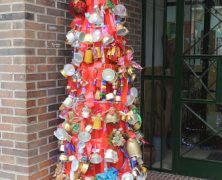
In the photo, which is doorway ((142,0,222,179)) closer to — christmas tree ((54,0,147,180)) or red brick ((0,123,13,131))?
christmas tree ((54,0,147,180))

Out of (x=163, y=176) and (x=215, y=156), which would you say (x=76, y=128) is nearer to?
(x=163, y=176)

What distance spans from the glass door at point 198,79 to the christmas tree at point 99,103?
1494 mm

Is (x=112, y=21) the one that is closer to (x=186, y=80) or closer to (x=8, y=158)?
(x=8, y=158)

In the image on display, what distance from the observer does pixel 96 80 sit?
2.72 metres

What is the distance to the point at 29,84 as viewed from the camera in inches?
107

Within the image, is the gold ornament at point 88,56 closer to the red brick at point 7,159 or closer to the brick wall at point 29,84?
the brick wall at point 29,84

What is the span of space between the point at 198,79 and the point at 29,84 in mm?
2160

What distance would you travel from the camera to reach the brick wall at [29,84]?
2.69 m

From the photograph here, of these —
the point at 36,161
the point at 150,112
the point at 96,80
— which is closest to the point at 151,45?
the point at 150,112

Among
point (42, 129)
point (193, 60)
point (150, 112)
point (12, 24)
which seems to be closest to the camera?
point (12, 24)

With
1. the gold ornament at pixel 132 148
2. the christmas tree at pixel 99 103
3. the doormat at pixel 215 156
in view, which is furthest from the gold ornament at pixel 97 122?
the doormat at pixel 215 156

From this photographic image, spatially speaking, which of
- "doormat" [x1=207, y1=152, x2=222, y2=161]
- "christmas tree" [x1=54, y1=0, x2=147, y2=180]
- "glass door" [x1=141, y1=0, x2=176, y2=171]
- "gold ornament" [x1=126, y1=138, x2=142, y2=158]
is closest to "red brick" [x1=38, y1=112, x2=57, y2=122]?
"christmas tree" [x1=54, y1=0, x2=147, y2=180]

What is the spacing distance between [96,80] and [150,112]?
1.97m

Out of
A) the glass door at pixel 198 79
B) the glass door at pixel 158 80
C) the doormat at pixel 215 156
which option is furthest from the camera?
the glass door at pixel 158 80
